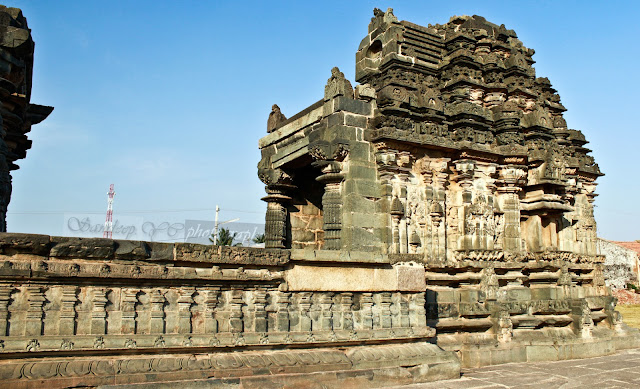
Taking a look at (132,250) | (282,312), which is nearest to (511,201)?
(282,312)

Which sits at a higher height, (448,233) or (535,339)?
(448,233)

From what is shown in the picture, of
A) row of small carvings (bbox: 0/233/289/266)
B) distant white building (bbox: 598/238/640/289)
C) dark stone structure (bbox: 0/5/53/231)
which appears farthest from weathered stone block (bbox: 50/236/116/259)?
distant white building (bbox: 598/238/640/289)

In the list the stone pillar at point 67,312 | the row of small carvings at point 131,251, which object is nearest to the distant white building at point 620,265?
the row of small carvings at point 131,251

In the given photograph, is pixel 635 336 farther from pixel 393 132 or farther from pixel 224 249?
pixel 224 249

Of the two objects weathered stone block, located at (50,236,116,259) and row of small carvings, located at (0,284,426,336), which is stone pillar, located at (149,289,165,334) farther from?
weathered stone block, located at (50,236,116,259)

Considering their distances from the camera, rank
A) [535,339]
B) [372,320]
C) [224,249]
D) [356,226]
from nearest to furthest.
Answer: [224,249] < [372,320] < [356,226] < [535,339]

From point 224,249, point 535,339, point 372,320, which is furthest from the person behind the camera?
point 535,339

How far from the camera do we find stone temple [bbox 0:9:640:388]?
5703mm

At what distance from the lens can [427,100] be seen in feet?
38.3

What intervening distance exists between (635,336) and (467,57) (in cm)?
770

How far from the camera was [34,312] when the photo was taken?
18.1ft

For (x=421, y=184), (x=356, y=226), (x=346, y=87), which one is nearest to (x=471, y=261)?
(x=421, y=184)

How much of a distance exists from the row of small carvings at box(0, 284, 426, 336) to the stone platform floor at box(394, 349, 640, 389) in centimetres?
113

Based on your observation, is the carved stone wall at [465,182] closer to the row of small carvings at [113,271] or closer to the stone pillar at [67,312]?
the row of small carvings at [113,271]
